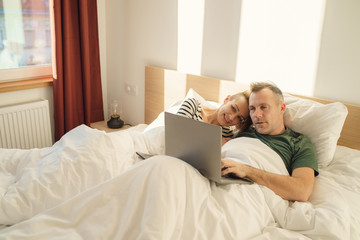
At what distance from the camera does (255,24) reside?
200 centimetres

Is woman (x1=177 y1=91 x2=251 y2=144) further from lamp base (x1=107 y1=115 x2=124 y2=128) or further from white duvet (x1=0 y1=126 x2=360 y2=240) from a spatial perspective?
lamp base (x1=107 y1=115 x2=124 y2=128)

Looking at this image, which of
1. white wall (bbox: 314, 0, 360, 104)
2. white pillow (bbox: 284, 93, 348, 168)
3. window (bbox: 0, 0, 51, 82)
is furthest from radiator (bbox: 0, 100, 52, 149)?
white wall (bbox: 314, 0, 360, 104)

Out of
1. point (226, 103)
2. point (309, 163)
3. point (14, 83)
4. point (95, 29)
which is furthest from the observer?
point (95, 29)

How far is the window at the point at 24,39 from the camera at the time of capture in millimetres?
2518

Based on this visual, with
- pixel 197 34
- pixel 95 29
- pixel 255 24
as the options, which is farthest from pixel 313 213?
pixel 95 29

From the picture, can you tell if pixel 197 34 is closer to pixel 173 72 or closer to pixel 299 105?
pixel 173 72

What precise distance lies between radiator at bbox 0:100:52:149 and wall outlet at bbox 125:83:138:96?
730mm

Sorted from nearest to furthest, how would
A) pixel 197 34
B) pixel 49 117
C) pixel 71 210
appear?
pixel 71 210, pixel 197 34, pixel 49 117

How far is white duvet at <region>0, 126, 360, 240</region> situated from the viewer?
1086 millimetres

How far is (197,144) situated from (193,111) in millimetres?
628

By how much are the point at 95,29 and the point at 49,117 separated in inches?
35.5

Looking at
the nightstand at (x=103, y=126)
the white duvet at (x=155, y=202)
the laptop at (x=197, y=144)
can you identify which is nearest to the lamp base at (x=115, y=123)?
the nightstand at (x=103, y=126)

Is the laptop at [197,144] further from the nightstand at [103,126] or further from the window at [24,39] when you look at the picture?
the window at [24,39]

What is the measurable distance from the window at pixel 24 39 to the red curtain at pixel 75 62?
209 millimetres
